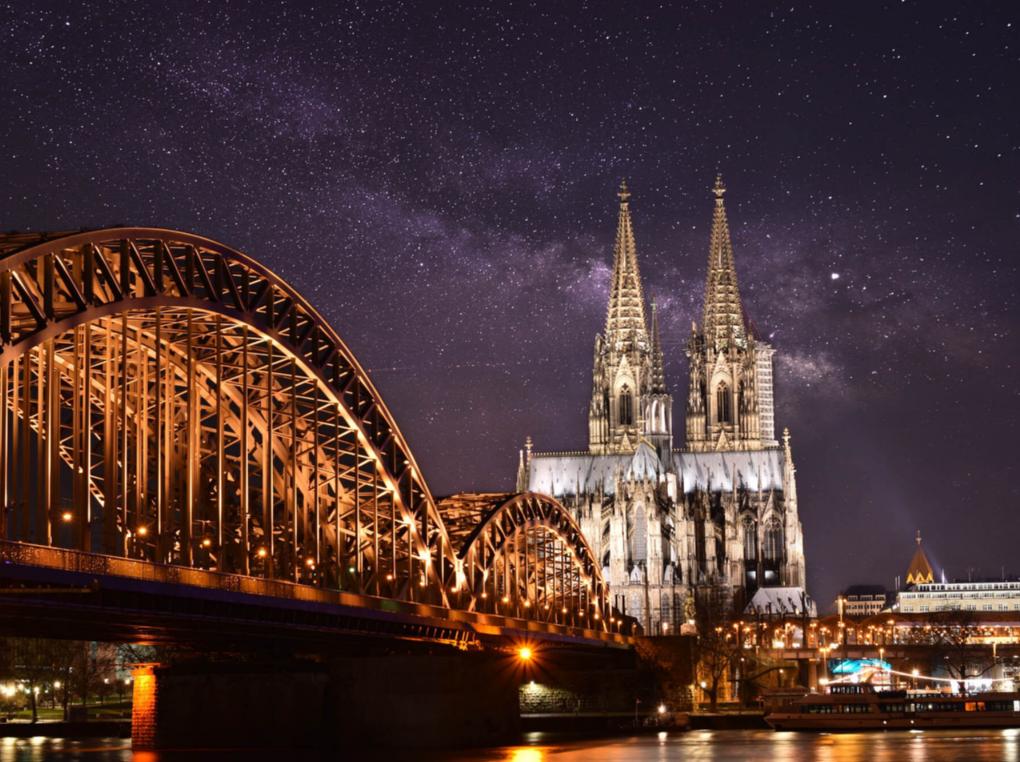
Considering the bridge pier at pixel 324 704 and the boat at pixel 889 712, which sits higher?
the bridge pier at pixel 324 704

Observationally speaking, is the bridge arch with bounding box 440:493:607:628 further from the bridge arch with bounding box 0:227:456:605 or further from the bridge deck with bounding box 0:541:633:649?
the bridge deck with bounding box 0:541:633:649

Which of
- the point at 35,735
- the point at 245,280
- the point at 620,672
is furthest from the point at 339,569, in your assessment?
the point at 620,672

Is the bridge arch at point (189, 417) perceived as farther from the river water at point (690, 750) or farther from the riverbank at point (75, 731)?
the riverbank at point (75, 731)

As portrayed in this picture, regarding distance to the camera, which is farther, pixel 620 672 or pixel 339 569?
pixel 620 672

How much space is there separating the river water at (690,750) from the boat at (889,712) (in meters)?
5.32

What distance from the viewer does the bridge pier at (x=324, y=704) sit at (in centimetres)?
8894

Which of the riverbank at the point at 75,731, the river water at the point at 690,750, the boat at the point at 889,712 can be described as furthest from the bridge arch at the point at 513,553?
the riverbank at the point at 75,731

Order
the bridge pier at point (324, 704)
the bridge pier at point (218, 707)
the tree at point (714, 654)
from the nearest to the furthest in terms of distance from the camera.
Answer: the bridge pier at point (324, 704) → the bridge pier at point (218, 707) → the tree at point (714, 654)

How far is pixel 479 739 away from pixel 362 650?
10.1m

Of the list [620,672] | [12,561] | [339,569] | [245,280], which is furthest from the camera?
[620,672]

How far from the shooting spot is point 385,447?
87.1 m

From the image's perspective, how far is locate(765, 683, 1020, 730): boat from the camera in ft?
425

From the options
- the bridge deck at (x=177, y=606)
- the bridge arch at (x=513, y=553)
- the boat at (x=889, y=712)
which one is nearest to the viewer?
the bridge deck at (x=177, y=606)

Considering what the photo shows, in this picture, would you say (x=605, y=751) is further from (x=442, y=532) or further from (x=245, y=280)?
(x=245, y=280)
